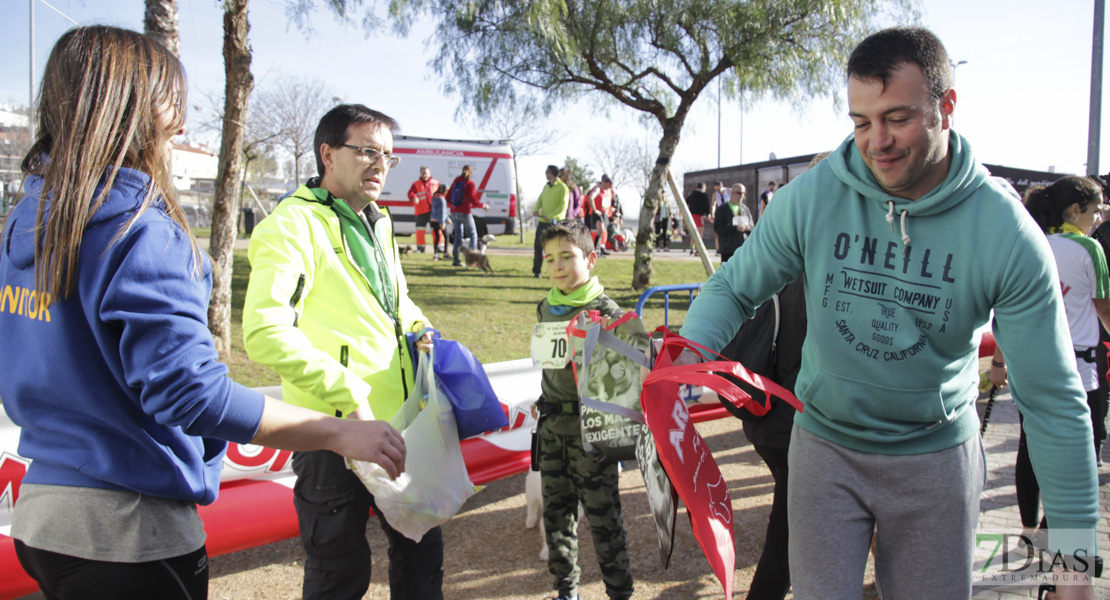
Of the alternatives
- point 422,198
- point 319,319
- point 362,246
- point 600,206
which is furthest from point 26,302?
point 600,206

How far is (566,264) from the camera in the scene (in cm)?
320

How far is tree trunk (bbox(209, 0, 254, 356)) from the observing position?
20.1ft

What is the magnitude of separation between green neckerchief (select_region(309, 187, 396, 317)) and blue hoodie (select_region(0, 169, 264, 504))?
36.9 inches

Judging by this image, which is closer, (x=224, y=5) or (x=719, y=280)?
(x=719, y=280)

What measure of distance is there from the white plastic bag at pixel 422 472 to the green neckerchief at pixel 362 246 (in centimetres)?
30

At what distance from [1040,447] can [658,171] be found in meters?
10.4

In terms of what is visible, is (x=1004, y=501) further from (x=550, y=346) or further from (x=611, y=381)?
(x=611, y=381)

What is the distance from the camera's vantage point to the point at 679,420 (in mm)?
1708

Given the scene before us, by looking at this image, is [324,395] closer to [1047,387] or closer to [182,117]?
[182,117]

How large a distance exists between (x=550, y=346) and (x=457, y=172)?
17491 millimetres

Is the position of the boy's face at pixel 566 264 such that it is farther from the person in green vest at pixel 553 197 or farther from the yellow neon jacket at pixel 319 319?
the person in green vest at pixel 553 197

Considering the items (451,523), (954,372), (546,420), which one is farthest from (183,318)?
(451,523)

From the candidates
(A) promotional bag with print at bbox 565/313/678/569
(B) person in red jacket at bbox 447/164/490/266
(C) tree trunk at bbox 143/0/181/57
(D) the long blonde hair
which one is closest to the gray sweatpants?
(A) promotional bag with print at bbox 565/313/678/569

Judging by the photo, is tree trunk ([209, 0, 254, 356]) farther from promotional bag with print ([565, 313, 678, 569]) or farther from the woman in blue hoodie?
the woman in blue hoodie
